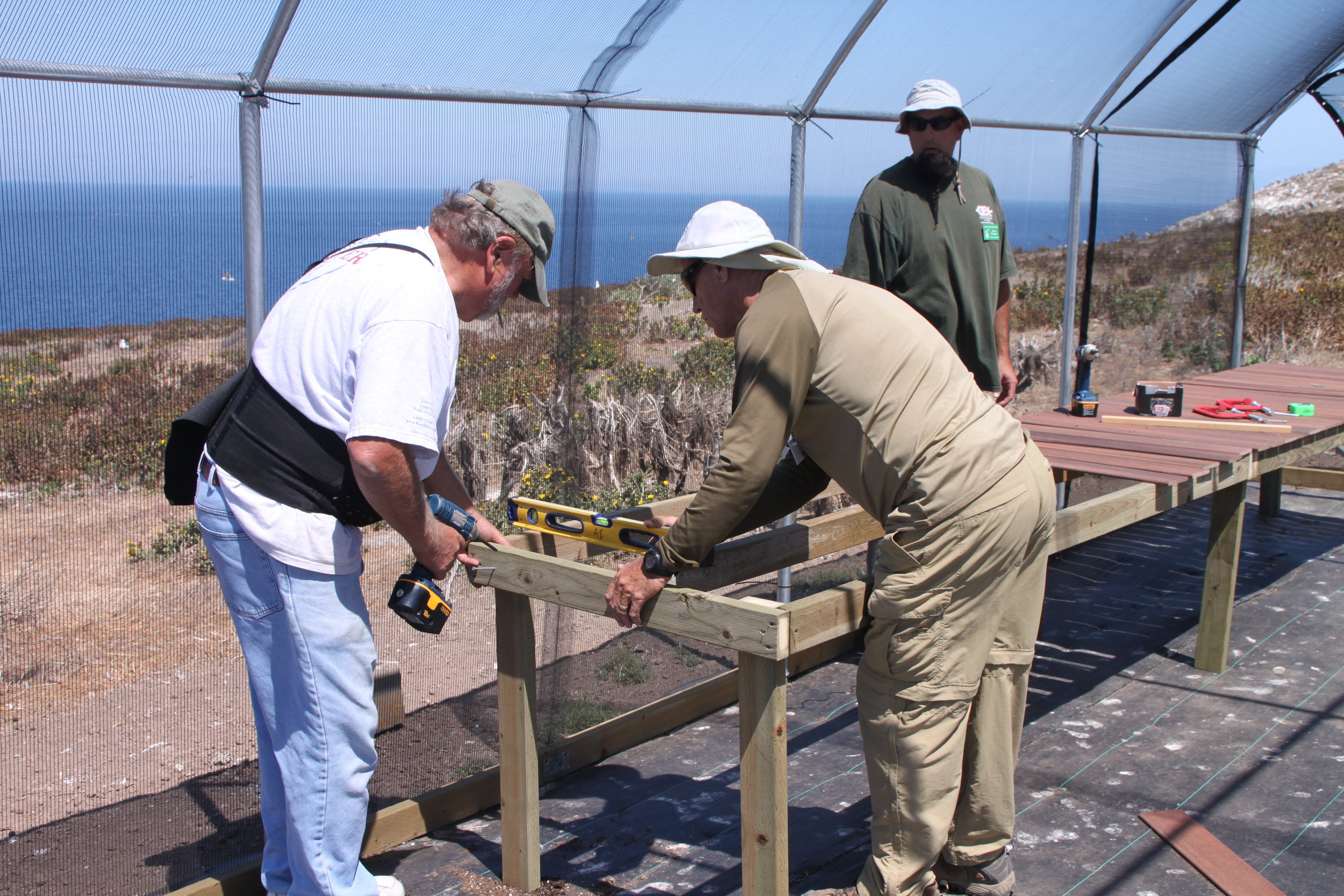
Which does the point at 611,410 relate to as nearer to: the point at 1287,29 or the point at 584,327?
the point at 584,327

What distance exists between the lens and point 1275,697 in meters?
4.21

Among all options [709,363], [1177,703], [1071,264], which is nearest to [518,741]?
[1177,703]

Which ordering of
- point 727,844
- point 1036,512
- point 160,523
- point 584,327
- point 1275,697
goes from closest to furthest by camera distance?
1. point 1036,512
2. point 727,844
3. point 160,523
4. point 584,327
5. point 1275,697

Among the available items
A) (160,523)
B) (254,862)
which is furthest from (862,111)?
(254,862)

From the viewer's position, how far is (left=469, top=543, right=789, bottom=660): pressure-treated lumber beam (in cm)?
226

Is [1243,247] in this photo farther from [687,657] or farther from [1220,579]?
[687,657]

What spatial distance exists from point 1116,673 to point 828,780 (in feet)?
5.31

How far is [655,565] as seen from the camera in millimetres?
2365

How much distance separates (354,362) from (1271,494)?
20.7ft

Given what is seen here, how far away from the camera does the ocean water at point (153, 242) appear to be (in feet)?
8.91

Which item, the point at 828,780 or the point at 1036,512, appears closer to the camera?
the point at 1036,512

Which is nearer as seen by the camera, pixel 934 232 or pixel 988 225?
pixel 934 232

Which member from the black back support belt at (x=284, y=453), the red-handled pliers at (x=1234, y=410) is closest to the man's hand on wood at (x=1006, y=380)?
the red-handled pliers at (x=1234, y=410)

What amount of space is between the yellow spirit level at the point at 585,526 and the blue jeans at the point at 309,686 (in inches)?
22.2
